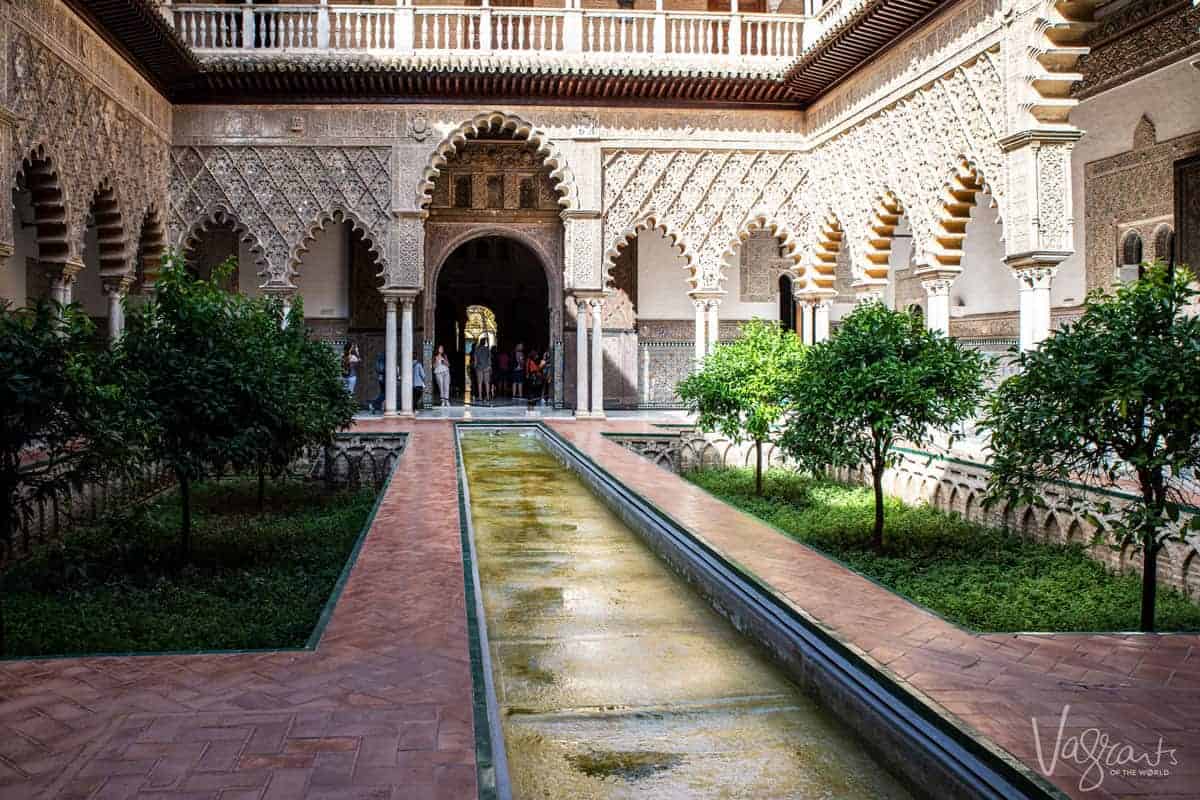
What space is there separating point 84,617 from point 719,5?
16421 mm

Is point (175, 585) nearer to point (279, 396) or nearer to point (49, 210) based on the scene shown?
point (279, 396)

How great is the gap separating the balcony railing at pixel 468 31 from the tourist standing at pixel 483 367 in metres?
6.42

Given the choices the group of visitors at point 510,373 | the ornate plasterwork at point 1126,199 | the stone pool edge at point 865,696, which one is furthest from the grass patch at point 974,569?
the group of visitors at point 510,373

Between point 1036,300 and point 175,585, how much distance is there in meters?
7.60

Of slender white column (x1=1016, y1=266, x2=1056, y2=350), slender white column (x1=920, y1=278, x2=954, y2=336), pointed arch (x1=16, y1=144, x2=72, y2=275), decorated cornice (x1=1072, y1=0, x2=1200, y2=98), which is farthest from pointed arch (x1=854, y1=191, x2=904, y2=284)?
pointed arch (x1=16, y1=144, x2=72, y2=275)

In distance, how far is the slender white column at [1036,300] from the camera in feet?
29.8

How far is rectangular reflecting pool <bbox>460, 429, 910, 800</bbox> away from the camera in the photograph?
304 centimetres

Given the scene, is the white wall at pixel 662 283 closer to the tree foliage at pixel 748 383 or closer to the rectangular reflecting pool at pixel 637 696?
the tree foliage at pixel 748 383

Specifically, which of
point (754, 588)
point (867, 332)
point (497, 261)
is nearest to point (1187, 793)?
point (754, 588)

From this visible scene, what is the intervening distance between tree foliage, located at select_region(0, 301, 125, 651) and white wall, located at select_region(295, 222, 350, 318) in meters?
12.6

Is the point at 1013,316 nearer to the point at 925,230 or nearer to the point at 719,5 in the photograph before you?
the point at 925,230

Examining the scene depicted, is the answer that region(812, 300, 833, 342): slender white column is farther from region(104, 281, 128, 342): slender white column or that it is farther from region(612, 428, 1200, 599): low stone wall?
region(104, 281, 128, 342): slender white column

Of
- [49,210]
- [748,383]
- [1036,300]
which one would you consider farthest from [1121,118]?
[49,210]

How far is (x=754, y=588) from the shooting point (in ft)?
15.3
